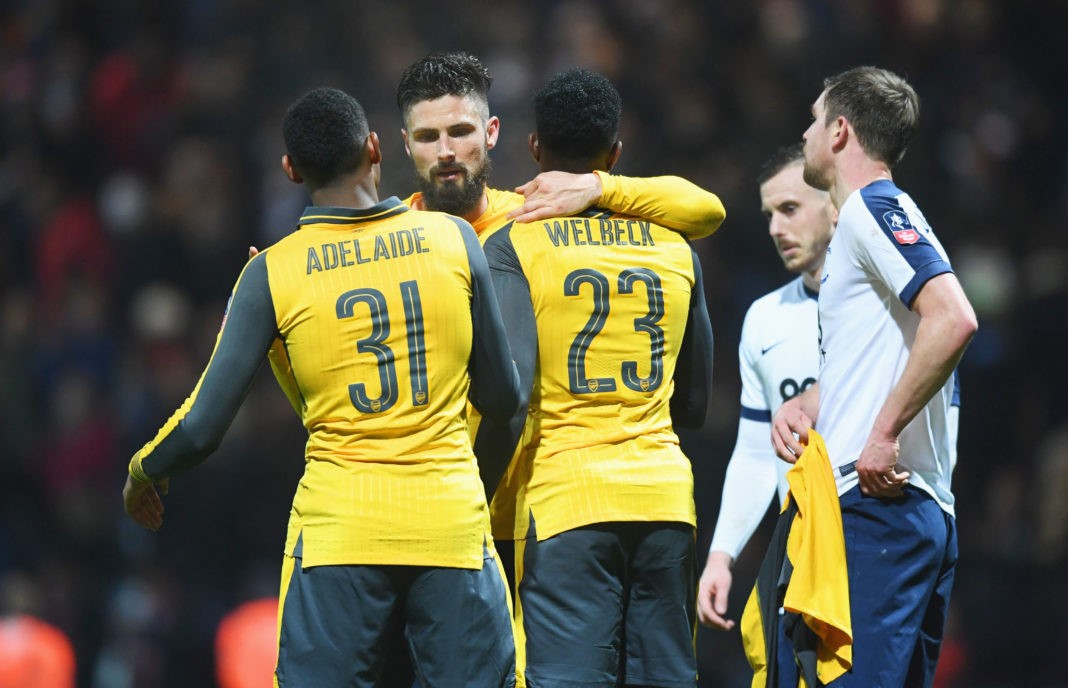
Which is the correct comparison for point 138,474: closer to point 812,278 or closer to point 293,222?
point 812,278

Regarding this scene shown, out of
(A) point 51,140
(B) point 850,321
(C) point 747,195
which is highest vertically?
(A) point 51,140

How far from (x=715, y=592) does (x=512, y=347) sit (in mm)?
1161

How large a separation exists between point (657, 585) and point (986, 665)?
3966 millimetres

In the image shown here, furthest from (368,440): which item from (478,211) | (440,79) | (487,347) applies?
(440,79)

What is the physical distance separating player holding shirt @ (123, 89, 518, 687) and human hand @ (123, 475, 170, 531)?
0.70 ft

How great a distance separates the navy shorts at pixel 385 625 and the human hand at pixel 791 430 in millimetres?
894

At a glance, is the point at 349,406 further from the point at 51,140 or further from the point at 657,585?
the point at 51,140

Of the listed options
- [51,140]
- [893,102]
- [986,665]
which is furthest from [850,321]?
[51,140]

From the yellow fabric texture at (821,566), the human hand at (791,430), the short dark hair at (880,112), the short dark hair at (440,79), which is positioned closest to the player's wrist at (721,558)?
the human hand at (791,430)

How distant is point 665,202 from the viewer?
412 cm

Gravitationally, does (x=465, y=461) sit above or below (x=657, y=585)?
above

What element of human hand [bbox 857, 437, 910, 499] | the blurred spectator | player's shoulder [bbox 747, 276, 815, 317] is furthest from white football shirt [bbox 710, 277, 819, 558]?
the blurred spectator

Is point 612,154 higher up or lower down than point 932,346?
higher up

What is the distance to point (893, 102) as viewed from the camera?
12.2ft
